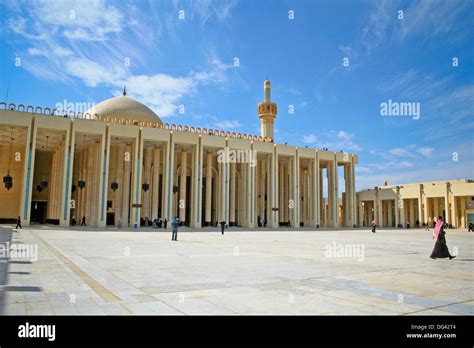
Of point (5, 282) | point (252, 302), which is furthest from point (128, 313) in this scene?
point (5, 282)

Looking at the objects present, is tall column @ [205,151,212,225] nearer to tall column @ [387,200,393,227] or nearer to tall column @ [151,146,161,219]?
tall column @ [151,146,161,219]

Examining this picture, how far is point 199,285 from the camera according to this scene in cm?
724

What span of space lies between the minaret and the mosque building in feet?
0.50

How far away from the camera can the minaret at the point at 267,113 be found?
5647cm

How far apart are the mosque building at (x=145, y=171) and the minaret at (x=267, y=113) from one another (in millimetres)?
152

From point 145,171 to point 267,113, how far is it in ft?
69.3

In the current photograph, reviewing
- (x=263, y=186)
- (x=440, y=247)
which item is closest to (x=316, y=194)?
(x=263, y=186)

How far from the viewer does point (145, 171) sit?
149 feet

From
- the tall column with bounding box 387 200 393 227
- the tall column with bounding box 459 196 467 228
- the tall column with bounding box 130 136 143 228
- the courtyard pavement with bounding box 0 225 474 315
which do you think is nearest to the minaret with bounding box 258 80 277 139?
the tall column with bounding box 130 136 143 228

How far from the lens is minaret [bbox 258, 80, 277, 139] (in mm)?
56469

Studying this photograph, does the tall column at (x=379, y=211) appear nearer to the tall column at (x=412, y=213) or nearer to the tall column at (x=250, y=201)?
the tall column at (x=412, y=213)
